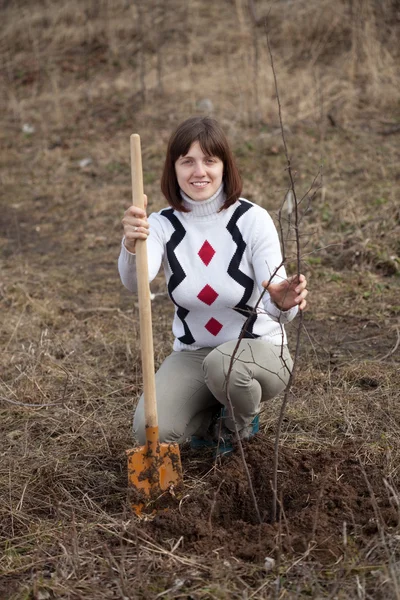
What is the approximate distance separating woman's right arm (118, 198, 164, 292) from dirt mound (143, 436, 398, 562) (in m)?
0.77

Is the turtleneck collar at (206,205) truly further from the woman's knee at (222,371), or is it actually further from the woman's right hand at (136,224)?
the woman's knee at (222,371)

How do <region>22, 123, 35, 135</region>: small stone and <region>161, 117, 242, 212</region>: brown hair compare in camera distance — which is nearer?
<region>161, 117, 242, 212</region>: brown hair

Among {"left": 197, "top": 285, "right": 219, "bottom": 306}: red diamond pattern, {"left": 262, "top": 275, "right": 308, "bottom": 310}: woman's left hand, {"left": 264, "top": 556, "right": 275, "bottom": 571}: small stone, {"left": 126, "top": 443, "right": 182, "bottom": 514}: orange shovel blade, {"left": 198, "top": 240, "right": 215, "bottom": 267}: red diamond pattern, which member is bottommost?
{"left": 264, "top": 556, "right": 275, "bottom": 571}: small stone

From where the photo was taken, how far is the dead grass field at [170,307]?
2.45 meters

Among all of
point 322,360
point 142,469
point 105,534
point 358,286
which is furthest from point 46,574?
point 358,286

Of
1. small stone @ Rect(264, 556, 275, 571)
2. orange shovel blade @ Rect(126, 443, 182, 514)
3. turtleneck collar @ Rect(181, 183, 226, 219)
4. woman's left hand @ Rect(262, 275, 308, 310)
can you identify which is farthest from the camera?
turtleneck collar @ Rect(181, 183, 226, 219)

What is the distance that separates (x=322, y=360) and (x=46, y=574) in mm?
2009

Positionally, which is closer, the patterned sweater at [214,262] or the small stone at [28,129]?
the patterned sweater at [214,262]

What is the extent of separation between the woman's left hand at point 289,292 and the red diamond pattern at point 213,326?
35 cm

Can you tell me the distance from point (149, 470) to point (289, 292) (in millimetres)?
780

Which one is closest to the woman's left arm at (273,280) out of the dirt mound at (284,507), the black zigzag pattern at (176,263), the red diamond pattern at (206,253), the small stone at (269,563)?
the red diamond pattern at (206,253)

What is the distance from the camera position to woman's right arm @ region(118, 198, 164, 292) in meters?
Result: 2.65

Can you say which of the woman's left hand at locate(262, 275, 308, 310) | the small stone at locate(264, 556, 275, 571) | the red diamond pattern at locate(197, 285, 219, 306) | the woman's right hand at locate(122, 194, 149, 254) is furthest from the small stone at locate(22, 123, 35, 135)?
the small stone at locate(264, 556, 275, 571)

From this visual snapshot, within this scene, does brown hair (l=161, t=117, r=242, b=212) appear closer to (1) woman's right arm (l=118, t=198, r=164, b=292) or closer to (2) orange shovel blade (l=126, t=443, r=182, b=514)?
(1) woman's right arm (l=118, t=198, r=164, b=292)
